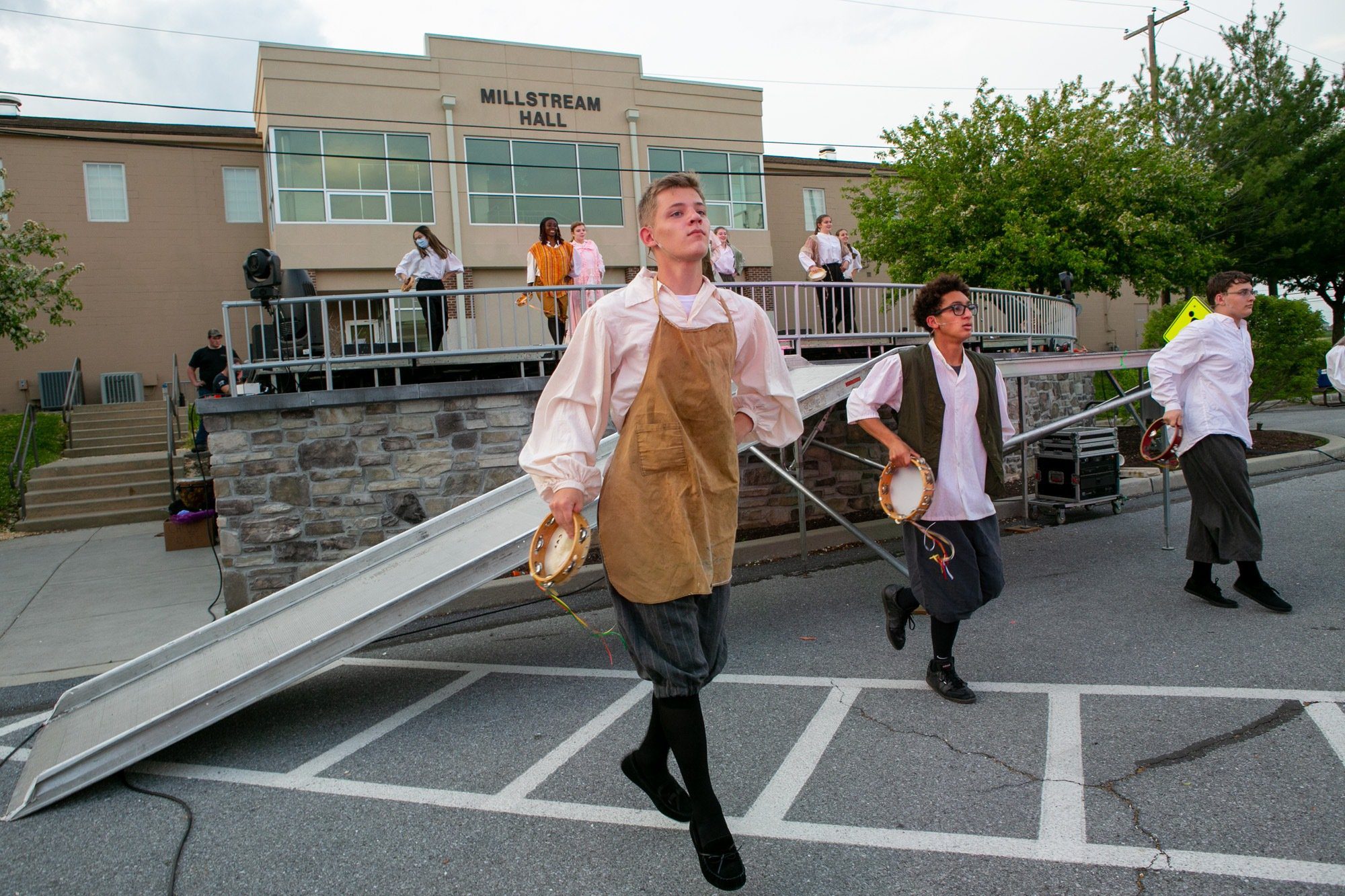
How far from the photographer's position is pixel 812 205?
92.5 ft

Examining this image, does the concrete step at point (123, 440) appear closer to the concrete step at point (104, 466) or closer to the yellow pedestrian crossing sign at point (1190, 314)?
the concrete step at point (104, 466)

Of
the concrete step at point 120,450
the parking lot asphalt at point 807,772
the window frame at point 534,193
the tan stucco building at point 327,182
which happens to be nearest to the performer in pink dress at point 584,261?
the parking lot asphalt at point 807,772

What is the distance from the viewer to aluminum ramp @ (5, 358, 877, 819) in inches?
148

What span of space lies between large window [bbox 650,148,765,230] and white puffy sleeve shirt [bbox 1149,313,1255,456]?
64.7 ft

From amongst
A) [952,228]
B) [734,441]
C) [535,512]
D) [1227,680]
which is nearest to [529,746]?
[535,512]

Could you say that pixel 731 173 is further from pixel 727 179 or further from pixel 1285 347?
pixel 1285 347

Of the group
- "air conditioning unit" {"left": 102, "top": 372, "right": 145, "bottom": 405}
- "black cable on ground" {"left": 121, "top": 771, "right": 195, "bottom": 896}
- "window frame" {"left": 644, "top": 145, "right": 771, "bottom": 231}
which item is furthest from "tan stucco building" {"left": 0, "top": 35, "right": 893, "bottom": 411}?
"black cable on ground" {"left": 121, "top": 771, "right": 195, "bottom": 896}

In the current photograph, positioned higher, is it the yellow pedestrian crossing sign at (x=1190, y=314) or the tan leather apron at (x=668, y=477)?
the yellow pedestrian crossing sign at (x=1190, y=314)

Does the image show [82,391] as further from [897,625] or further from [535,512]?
[897,625]

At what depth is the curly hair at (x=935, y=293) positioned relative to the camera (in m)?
4.38

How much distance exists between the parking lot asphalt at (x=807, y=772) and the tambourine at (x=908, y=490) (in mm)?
935

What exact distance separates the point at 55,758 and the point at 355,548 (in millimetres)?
3802

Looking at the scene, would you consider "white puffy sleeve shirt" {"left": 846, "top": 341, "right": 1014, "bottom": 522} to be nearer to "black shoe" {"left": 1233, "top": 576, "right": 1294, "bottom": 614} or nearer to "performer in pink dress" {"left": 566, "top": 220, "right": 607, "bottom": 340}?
"black shoe" {"left": 1233, "top": 576, "right": 1294, "bottom": 614}

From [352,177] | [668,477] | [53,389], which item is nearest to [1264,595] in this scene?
[668,477]
